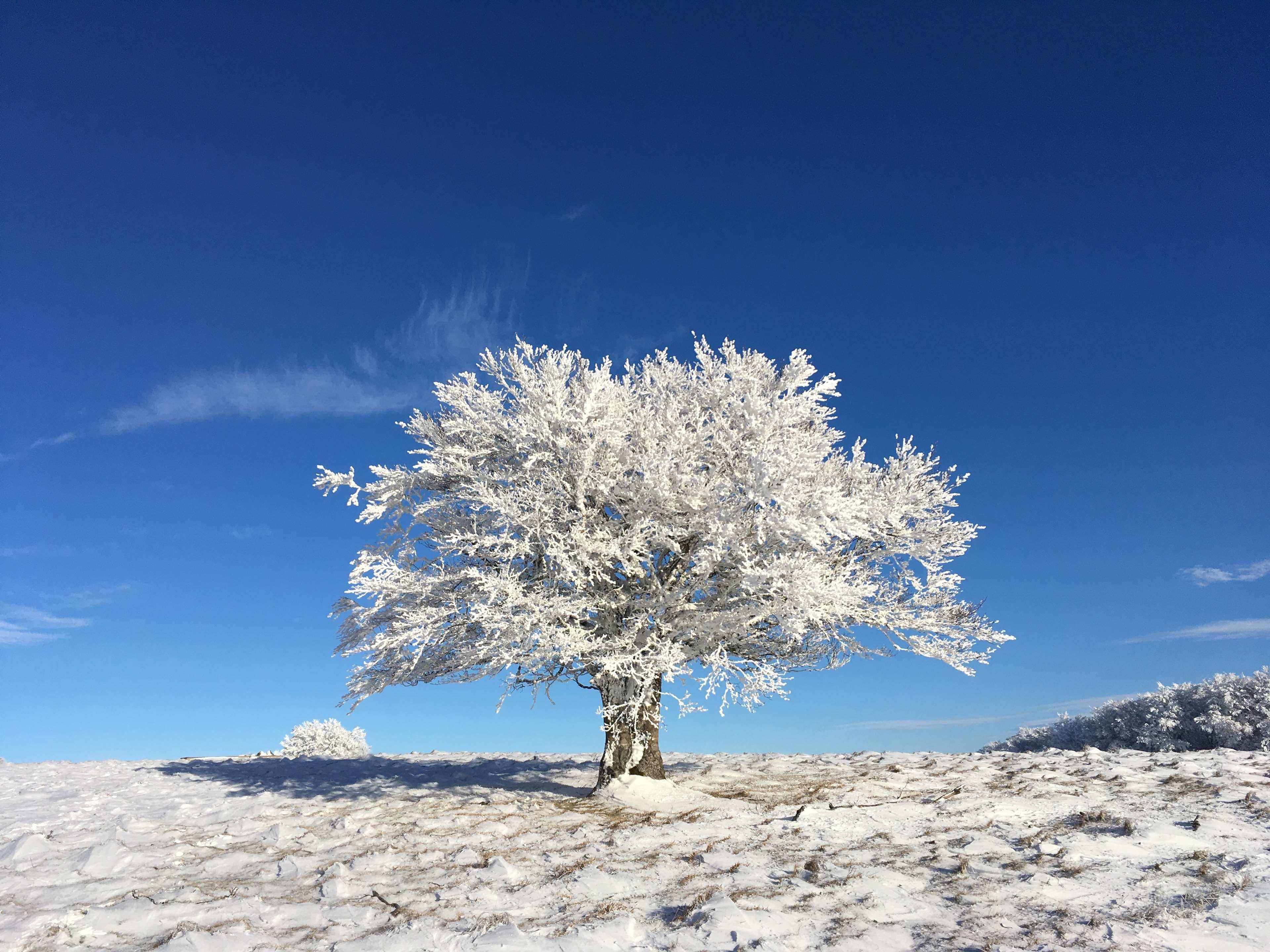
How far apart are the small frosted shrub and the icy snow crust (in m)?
14.5

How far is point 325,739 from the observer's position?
28.1m

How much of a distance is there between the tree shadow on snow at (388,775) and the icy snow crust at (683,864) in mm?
457

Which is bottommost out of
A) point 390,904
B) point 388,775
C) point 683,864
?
point 390,904

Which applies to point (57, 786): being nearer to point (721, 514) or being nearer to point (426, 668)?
point (426, 668)

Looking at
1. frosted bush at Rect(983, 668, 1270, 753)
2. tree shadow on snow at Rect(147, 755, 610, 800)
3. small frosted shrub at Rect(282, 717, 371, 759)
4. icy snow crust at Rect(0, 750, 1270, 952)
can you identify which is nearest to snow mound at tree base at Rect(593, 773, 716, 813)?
icy snow crust at Rect(0, 750, 1270, 952)

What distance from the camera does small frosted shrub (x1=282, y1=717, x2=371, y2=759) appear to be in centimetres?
2769

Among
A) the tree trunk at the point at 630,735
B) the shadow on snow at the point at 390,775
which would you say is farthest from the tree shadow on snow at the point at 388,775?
the tree trunk at the point at 630,735

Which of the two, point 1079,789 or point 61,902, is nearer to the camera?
point 61,902

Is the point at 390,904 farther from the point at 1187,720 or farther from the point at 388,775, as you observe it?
the point at 1187,720

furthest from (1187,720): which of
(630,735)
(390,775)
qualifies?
(390,775)

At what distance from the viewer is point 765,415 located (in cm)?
1193

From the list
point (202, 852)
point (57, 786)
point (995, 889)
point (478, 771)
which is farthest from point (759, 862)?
point (57, 786)

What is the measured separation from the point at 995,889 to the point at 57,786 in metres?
17.8

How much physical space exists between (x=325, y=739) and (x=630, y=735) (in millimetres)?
19939
